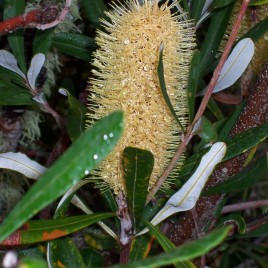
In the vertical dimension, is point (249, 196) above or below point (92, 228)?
below

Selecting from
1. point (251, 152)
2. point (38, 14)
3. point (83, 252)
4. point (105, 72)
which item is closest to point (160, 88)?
point (105, 72)

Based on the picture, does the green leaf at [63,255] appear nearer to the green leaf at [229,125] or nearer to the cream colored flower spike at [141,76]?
the cream colored flower spike at [141,76]

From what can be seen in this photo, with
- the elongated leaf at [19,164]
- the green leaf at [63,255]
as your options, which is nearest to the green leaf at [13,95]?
the elongated leaf at [19,164]

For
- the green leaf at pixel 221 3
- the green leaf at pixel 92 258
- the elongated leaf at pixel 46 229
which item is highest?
the green leaf at pixel 221 3

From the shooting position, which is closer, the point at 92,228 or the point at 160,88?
the point at 160,88

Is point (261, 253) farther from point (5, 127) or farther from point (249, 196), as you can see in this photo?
point (5, 127)
